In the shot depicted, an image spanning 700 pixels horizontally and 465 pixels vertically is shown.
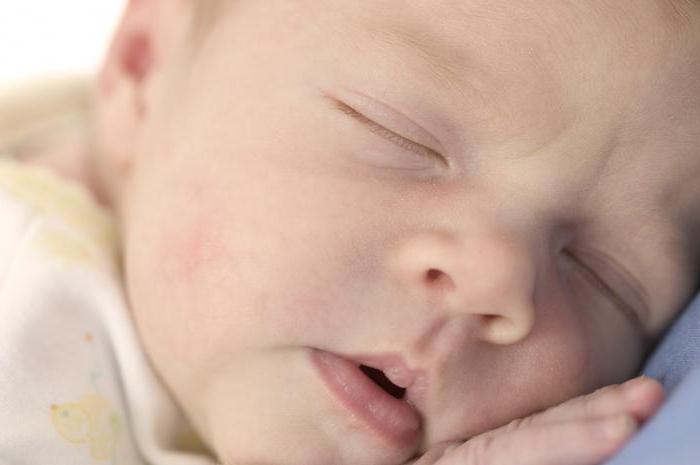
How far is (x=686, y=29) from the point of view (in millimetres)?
1200

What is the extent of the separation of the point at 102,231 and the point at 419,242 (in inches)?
23.6

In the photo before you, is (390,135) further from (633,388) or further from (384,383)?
(633,388)

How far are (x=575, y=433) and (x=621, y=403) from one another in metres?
0.06

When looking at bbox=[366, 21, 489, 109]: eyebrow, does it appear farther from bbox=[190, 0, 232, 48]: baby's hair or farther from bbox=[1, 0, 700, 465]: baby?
bbox=[190, 0, 232, 48]: baby's hair

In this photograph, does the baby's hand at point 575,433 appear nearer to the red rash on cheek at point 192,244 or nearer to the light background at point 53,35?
the red rash on cheek at point 192,244

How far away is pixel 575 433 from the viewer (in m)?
0.97

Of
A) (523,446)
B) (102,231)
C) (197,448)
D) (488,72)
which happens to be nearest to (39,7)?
(102,231)

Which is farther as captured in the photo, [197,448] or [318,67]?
[197,448]

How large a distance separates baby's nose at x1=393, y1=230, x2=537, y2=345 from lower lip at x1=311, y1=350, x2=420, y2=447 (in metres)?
0.12

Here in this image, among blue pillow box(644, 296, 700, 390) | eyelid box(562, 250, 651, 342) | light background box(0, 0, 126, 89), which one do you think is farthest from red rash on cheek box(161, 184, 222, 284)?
light background box(0, 0, 126, 89)

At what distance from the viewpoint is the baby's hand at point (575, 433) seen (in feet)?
3.14

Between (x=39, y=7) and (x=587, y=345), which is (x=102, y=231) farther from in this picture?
(x=39, y=7)

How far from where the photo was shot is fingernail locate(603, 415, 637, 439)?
95 centimetres

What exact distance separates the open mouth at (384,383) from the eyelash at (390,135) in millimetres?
267
